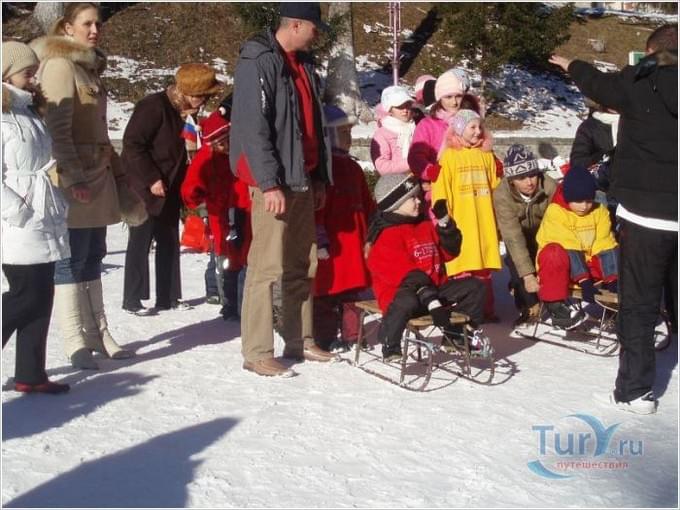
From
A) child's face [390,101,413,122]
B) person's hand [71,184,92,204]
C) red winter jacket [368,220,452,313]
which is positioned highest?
child's face [390,101,413,122]

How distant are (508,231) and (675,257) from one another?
1567 mm

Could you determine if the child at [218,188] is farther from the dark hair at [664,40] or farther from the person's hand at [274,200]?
the dark hair at [664,40]

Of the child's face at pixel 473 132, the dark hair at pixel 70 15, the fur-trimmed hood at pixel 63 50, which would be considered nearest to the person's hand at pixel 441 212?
the child's face at pixel 473 132

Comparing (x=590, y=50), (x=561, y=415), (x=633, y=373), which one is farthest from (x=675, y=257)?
(x=590, y=50)

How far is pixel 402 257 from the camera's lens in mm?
5641

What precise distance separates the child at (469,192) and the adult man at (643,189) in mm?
1392

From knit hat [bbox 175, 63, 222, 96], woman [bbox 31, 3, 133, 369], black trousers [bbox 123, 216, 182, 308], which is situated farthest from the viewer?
black trousers [bbox 123, 216, 182, 308]

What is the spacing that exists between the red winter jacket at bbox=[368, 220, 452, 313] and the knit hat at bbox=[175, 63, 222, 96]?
1630 millimetres

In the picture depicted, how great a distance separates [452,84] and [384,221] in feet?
4.82

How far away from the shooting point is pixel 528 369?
576 cm

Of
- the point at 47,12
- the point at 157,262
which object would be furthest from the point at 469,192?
the point at 47,12

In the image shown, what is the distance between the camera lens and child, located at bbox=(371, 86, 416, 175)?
21.5 ft

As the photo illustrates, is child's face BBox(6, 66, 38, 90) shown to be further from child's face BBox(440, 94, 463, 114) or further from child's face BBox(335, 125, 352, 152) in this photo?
child's face BBox(440, 94, 463, 114)

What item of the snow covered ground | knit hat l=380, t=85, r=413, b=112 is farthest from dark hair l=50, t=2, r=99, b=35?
knit hat l=380, t=85, r=413, b=112
